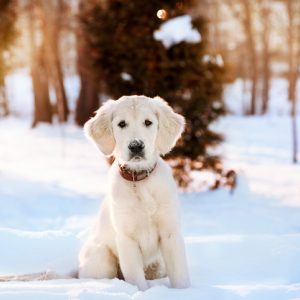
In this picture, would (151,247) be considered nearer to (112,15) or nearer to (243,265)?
(243,265)

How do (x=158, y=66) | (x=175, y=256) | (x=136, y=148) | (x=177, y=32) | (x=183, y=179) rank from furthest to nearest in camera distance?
1. (x=183, y=179)
2. (x=158, y=66)
3. (x=177, y=32)
4. (x=175, y=256)
5. (x=136, y=148)

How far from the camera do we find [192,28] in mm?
7531

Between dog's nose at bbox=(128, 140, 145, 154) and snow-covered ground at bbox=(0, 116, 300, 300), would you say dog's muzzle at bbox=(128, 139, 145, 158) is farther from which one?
snow-covered ground at bbox=(0, 116, 300, 300)

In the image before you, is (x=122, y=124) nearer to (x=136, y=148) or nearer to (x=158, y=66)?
(x=136, y=148)

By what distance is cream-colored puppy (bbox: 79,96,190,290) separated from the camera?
352 centimetres

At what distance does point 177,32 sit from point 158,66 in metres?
0.66

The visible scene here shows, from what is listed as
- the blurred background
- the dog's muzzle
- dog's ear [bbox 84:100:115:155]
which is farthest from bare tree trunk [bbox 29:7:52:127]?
the dog's muzzle

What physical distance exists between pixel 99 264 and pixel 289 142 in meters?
13.3

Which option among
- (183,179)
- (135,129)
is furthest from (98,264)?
(183,179)

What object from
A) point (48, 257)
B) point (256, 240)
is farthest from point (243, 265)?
point (48, 257)

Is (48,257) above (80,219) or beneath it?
above

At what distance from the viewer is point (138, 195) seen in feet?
11.6

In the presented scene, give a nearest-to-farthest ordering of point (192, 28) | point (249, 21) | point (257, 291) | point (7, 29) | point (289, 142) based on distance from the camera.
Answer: point (257, 291)
point (192, 28)
point (7, 29)
point (289, 142)
point (249, 21)

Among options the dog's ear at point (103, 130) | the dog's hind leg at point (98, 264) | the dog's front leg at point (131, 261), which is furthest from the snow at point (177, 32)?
the dog's front leg at point (131, 261)
